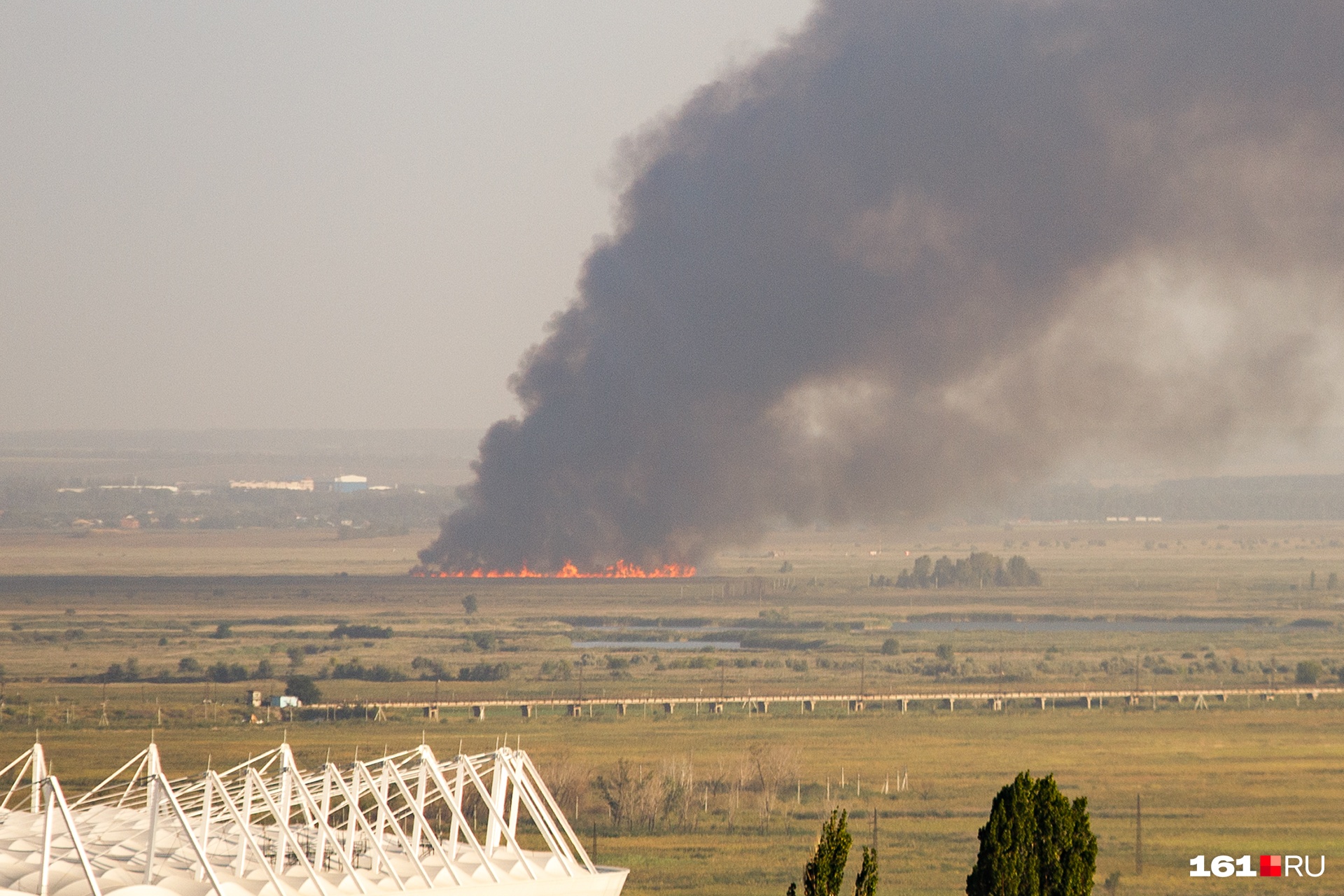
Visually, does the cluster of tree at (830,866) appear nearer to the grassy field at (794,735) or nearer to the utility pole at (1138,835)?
the grassy field at (794,735)

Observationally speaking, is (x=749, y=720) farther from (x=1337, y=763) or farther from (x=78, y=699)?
(x=78, y=699)

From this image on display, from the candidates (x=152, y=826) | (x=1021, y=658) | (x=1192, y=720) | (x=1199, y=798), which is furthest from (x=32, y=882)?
(x=1021, y=658)

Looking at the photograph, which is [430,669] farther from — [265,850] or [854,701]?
[265,850]

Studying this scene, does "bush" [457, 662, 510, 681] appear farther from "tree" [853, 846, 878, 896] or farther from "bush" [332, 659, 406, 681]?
"tree" [853, 846, 878, 896]

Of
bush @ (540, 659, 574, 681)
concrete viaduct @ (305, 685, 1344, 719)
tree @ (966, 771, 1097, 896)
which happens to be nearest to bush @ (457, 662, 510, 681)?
bush @ (540, 659, 574, 681)

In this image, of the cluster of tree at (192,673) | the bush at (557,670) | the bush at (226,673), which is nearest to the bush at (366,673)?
the cluster of tree at (192,673)
